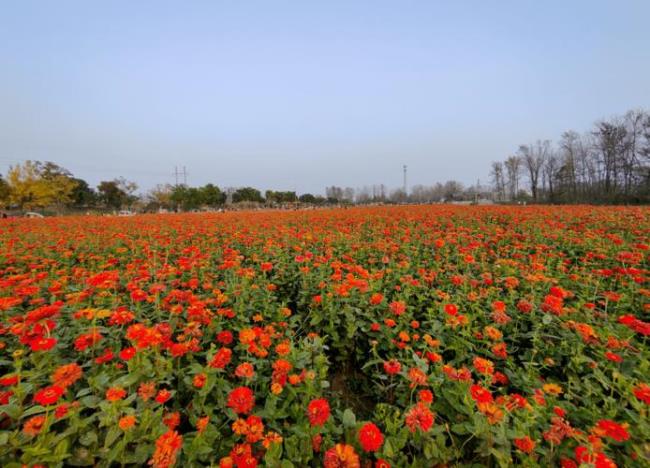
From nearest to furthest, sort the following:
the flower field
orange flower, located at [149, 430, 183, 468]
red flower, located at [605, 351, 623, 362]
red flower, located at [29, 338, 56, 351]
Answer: orange flower, located at [149, 430, 183, 468]
the flower field
red flower, located at [29, 338, 56, 351]
red flower, located at [605, 351, 623, 362]

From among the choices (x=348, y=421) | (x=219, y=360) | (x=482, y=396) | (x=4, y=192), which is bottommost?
(x=348, y=421)

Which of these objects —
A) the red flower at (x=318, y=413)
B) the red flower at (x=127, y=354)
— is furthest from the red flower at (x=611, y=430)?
the red flower at (x=127, y=354)

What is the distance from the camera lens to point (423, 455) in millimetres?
1398

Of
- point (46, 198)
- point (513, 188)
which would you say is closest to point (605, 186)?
point (513, 188)

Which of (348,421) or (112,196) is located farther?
(112,196)

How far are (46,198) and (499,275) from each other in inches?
1826

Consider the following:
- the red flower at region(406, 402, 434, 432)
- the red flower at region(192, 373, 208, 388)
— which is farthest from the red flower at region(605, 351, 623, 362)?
the red flower at region(192, 373, 208, 388)

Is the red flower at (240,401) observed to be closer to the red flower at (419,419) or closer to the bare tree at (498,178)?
the red flower at (419,419)

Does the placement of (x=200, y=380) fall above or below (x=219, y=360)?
below

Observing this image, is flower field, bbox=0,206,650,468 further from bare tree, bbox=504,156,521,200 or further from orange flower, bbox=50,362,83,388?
bare tree, bbox=504,156,521,200

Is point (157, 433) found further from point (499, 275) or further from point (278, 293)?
point (499, 275)

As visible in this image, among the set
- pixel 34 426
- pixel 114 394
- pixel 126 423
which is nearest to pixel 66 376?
pixel 34 426

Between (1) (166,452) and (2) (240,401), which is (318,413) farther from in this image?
(1) (166,452)

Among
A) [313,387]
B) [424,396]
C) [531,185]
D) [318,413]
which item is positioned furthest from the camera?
[531,185]
